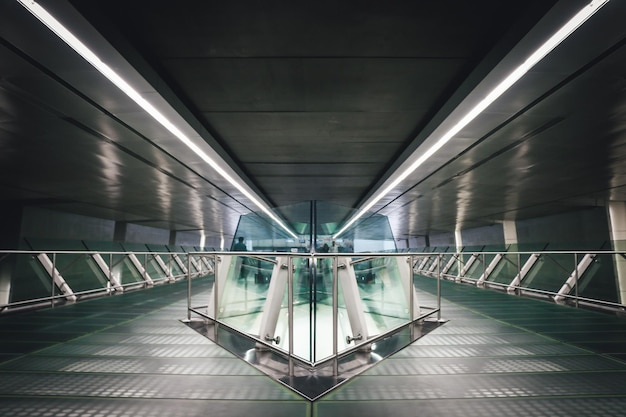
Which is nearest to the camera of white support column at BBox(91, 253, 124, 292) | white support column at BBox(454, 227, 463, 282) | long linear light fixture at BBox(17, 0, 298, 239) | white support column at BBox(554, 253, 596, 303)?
long linear light fixture at BBox(17, 0, 298, 239)

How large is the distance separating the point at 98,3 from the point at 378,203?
9708 millimetres

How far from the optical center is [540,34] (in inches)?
112

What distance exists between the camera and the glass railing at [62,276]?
6.76m

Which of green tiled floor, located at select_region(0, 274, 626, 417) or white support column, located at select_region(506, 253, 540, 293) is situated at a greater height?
white support column, located at select_region(506, 253, 540, 293)

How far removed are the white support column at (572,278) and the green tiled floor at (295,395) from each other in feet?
8.61

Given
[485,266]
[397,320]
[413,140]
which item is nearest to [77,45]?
[413,140]

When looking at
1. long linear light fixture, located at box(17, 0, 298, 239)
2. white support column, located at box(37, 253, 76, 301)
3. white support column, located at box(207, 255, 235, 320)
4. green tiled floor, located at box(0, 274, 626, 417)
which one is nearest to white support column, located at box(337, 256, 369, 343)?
green tiled floor, located at box(0, 274, 626, 417)

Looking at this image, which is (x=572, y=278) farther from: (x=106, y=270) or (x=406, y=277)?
(x=106, y=270)

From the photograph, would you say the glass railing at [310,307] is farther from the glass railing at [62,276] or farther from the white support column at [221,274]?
the glass railing at [62,276]

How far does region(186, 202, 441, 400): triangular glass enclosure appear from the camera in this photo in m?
3.07

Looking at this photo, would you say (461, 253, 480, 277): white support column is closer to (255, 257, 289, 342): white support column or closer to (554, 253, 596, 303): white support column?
(554, 253, 596, 303): white support column

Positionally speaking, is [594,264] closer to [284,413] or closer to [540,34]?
[540,34]

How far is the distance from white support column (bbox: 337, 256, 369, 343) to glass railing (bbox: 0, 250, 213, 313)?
2849 millimetres

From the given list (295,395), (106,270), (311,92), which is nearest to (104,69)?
(311,92)
